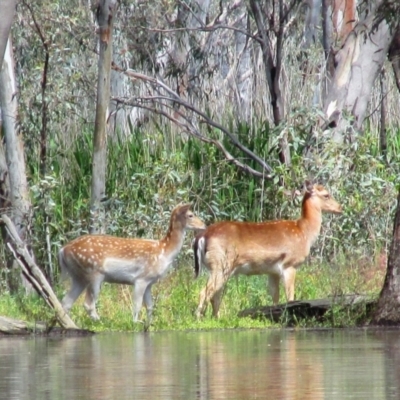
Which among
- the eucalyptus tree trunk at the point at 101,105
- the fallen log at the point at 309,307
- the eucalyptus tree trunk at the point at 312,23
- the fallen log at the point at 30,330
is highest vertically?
the eucalyptus tree trunk at the point at 312,23

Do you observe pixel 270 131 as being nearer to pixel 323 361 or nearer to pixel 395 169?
pixel 395 169

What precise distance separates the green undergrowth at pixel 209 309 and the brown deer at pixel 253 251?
9.9 inches

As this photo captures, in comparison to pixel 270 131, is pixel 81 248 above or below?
below

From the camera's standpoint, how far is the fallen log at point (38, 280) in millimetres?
14039

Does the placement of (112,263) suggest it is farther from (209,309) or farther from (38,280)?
(38,280)

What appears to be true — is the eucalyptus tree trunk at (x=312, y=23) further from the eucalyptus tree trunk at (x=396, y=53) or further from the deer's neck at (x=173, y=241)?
the deer's neck at (x=173, y=241)

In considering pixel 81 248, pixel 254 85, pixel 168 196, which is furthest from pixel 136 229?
pixel 254 85

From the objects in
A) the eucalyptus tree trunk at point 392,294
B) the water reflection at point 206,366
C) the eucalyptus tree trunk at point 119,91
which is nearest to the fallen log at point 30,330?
the water reflection at point 206,366

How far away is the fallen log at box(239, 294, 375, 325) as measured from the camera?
1436 cm

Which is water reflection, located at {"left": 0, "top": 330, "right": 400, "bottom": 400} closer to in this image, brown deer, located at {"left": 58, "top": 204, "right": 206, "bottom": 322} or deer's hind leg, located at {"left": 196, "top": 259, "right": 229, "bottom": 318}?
deer's hind leg, located at {"left": 196, "top": 259, "right": 229, "bottom": 318}

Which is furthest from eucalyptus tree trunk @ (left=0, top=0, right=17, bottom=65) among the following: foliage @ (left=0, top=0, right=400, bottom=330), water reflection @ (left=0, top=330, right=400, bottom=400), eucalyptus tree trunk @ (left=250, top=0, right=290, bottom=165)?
eucalyptus tree trunk @ (left=250, top=0, right=290, bottom=165)

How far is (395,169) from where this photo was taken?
71.3 feet

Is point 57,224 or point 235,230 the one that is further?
point 57,224

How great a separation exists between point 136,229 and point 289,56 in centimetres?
818
